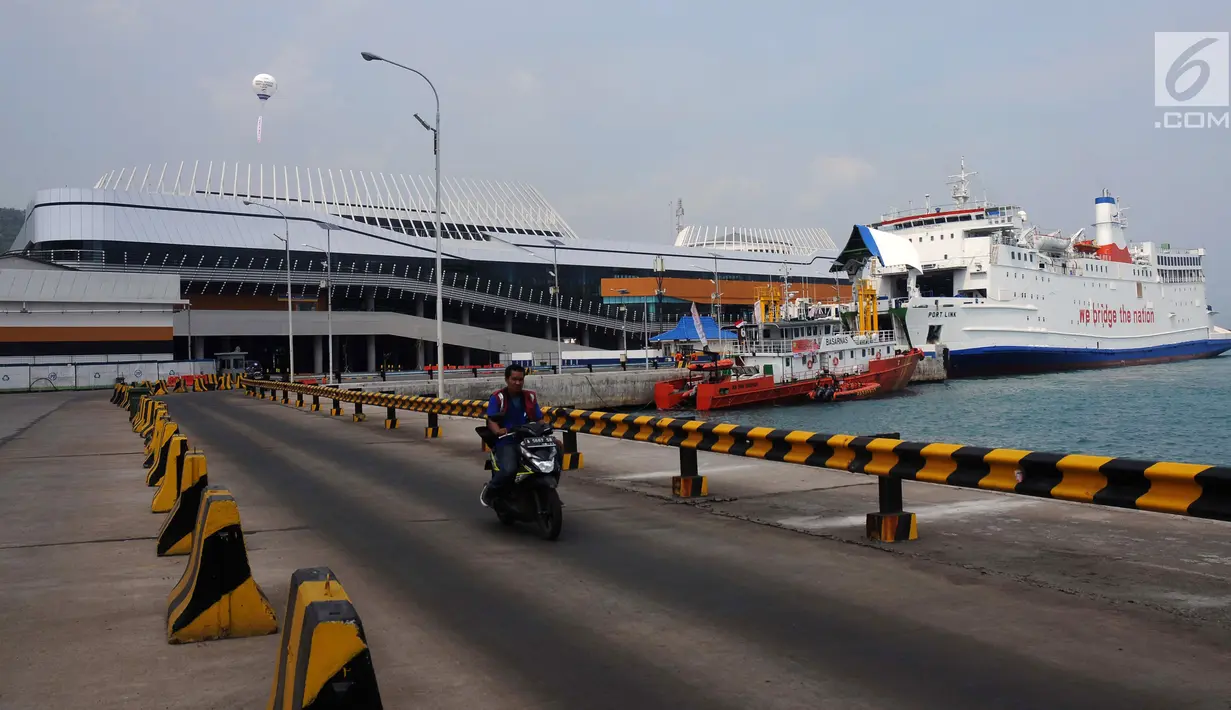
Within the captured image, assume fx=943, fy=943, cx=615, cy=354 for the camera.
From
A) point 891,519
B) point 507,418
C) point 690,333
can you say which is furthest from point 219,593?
point 690,333

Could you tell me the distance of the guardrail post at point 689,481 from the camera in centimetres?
1102

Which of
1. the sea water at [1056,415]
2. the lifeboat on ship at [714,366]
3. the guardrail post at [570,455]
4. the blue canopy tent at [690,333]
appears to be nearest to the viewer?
the guardrail post at [570,455]

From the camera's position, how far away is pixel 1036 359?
66.8 meters

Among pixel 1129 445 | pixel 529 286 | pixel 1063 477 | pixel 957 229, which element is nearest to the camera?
pixel 1063 477

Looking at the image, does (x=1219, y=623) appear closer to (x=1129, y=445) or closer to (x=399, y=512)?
(x=399, y=512)

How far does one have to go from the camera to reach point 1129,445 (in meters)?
27.3

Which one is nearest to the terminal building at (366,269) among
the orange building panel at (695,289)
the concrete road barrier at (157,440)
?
the orange building panel at (695,289)

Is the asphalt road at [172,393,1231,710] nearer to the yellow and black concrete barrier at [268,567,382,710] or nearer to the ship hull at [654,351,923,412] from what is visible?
the yellow and black concrete barrier at [268,567,382,710]

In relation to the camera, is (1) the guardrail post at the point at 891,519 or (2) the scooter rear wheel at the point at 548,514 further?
(2) the scooter rear wheel at the point at 548,514

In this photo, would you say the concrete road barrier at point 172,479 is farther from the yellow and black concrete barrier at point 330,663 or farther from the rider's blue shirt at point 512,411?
the yellow and black concrete barrier at point 330,663

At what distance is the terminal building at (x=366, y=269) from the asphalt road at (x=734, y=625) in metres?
52.2

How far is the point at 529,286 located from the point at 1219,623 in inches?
3136

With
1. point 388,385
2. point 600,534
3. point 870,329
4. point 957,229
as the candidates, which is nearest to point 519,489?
point 600,534

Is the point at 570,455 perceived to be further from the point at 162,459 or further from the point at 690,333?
the point at 690,333
